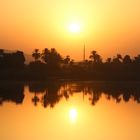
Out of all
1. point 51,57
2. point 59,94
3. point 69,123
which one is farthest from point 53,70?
point 69,123

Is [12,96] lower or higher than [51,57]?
lower

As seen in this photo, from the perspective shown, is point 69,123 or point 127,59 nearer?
point 69,123

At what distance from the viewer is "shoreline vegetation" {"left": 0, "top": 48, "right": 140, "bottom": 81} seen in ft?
208

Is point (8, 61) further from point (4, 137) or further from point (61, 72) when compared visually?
point (4, 137)

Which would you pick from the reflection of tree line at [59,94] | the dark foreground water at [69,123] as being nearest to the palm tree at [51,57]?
the reflection of tree line at [59,94]

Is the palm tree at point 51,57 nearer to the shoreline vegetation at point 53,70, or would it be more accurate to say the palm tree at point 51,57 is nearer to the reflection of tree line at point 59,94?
the shoreline vegetation at point 53,70

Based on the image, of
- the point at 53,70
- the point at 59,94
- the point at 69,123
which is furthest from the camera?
the point at 53,70

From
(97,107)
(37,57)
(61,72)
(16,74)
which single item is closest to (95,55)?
(37,57)

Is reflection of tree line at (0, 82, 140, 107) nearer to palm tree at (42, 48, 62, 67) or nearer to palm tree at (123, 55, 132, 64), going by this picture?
palm tree at (42, 48, 62, 67)

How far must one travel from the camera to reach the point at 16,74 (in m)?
62.2

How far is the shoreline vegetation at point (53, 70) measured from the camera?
2501 inches

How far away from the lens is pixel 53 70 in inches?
2849

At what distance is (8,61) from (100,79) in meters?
17.1

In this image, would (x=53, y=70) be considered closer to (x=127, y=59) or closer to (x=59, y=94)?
(x=127, y=59)
